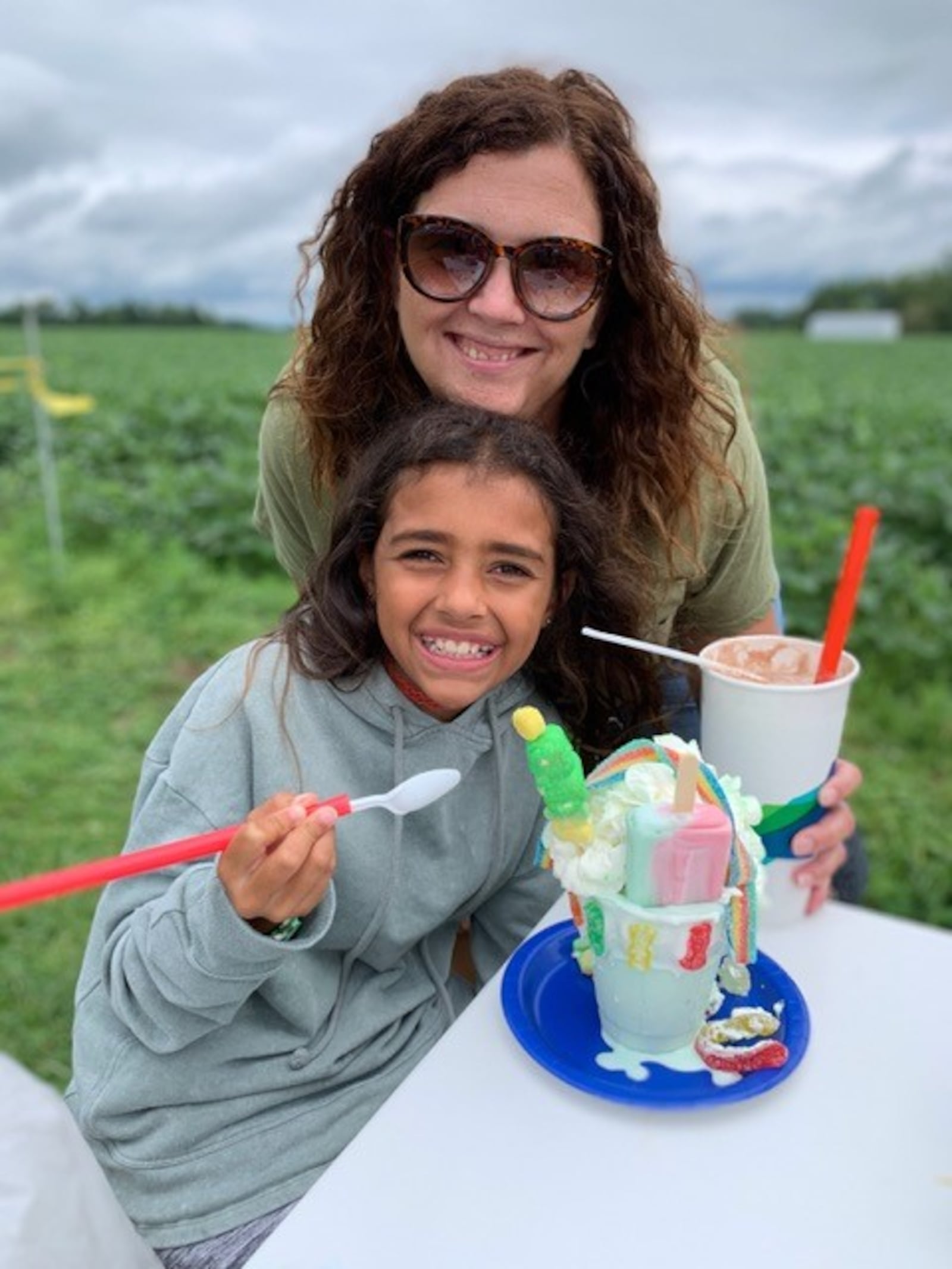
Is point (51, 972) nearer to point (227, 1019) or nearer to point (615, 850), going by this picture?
point (227, 1019)

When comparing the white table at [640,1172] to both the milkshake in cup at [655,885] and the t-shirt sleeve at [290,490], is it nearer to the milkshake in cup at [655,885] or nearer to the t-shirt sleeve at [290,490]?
the milkshake in cup at [655,885]

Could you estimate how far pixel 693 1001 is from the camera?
3.16ft

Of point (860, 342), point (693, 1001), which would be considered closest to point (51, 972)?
point (693, 1001)

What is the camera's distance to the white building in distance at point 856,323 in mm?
50312

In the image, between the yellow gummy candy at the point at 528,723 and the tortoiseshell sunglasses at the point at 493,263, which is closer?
the yellow gummy candy at the point at 528,723

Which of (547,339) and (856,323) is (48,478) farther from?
(856,323)

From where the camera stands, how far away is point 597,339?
1608 millimetres

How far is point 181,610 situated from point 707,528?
11.6ft

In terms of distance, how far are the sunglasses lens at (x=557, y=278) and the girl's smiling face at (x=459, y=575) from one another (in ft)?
0.96

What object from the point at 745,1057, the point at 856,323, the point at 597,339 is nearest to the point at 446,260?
the point at 597,339

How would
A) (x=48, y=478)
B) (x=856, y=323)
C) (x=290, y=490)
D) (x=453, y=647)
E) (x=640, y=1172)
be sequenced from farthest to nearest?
(x=856, y=323) < (x=48, y=478) < (x=290, y=490) < (x=453, y=647) < (x=640, y=1172)

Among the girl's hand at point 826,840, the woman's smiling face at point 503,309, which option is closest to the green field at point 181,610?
the woman's smiling face at point 503,309

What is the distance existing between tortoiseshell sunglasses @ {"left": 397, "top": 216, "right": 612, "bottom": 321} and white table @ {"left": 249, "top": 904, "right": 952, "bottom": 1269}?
875 mm

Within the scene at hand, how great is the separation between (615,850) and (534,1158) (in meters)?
0.25
